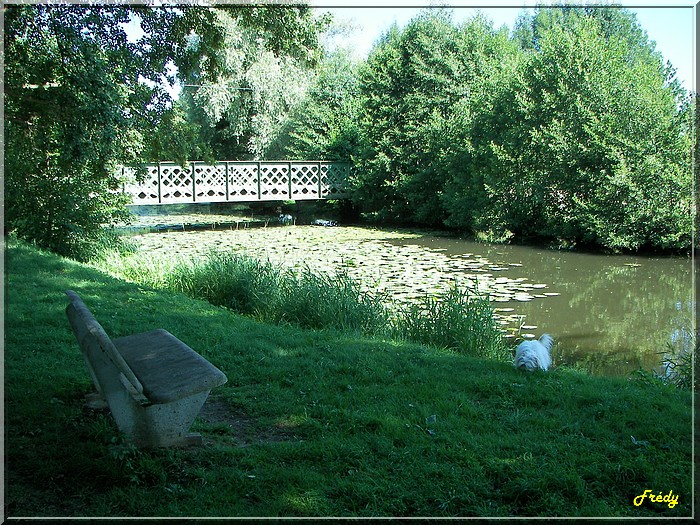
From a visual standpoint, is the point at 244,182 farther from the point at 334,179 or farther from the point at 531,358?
the point at 531,358

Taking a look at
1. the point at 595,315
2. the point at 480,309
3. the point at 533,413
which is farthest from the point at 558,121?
the point at 533,413

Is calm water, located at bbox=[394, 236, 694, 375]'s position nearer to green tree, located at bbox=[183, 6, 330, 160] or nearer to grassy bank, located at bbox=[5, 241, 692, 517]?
grassy bank, located at bbox=[5, 241, 692, 517]

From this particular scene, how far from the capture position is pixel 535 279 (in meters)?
11.3

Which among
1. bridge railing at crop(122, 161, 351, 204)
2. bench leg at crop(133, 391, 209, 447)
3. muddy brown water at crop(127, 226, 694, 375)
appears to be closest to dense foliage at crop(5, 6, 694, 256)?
bridge railing at crop(122, 161, 351, 204)

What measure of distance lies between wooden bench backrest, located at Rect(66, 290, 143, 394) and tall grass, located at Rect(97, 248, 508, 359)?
319 centimetres

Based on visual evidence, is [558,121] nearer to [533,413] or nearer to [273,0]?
[273,0]

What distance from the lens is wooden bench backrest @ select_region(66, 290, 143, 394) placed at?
8.70 feet

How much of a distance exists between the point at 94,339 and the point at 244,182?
19196 mm

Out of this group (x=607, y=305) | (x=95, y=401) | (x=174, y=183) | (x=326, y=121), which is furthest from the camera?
(x=326, y=121)

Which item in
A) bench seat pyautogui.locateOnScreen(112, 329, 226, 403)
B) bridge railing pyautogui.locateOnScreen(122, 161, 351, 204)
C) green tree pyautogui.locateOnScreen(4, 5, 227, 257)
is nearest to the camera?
bench seat pyautogui.locateOnScreen(112, 329, 226, 403)

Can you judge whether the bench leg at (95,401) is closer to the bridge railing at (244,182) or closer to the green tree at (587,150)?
the green tree at (587,150)
